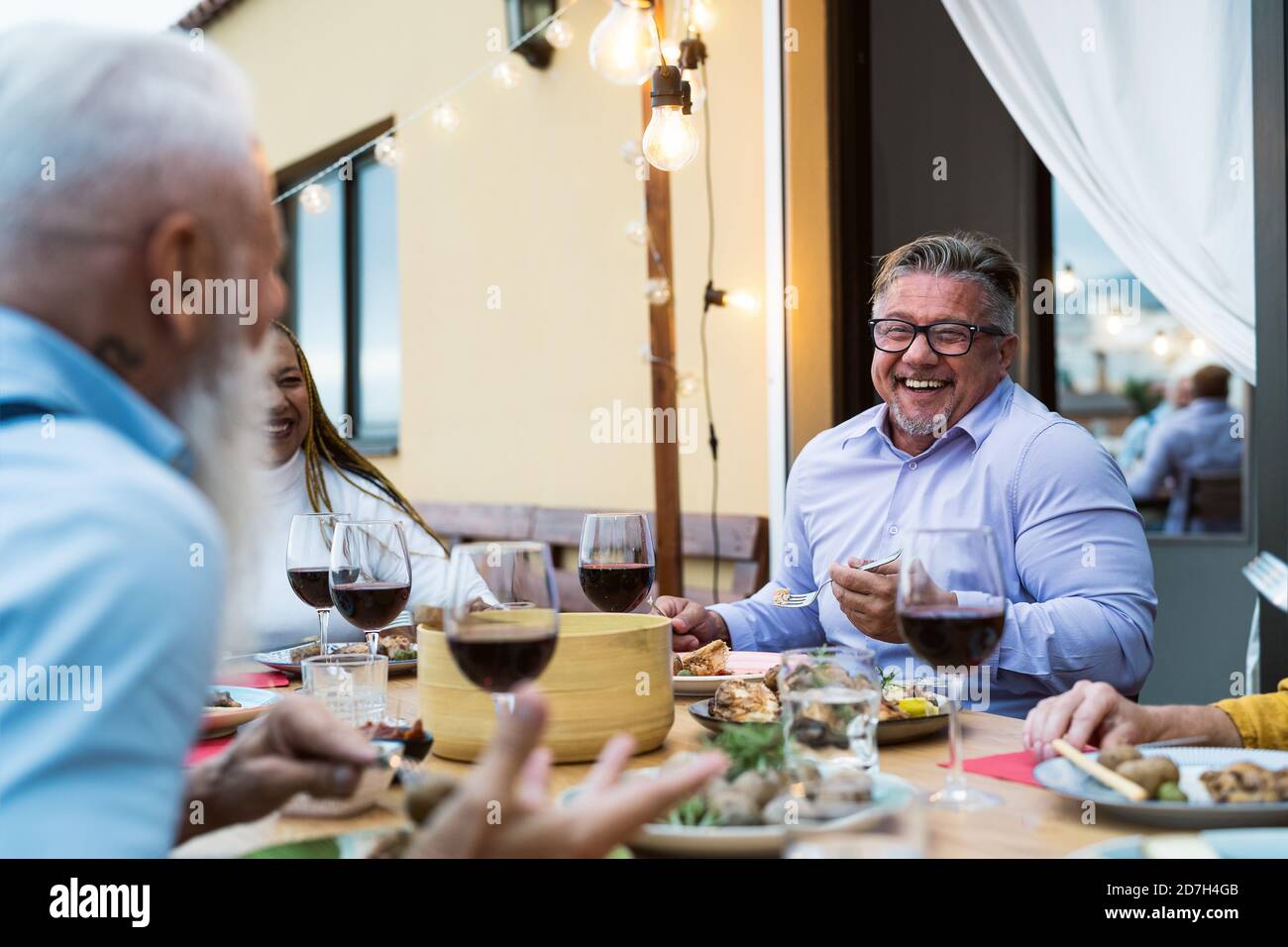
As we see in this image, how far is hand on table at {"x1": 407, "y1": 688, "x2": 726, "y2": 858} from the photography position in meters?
0.71

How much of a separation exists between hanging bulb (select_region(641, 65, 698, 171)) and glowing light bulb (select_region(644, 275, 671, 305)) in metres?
1.08

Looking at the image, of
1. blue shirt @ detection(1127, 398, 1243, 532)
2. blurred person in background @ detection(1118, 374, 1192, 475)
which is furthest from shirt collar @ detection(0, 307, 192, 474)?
blurred person in background @ detection(1118, 374, 1192, 475)

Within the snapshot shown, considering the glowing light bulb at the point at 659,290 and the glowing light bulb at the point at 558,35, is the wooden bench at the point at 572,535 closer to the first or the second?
the glowing light bulb at the point at 659,290

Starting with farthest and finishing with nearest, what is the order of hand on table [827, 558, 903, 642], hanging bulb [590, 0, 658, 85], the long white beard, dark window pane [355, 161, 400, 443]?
1. dark window pane [355, 161, 400, 443]
2. hanging bulb [590, 0, 658, 85]
3. hand on table [827, 558, 903, 642]
4. the long white beard

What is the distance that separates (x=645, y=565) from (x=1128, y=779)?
803mm

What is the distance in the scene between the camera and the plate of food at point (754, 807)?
0.88 metres

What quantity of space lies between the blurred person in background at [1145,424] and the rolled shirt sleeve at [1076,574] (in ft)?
12.4

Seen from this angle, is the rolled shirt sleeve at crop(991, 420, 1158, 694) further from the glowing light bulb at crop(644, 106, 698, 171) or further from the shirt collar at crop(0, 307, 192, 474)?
the shirt collar at crop(0, 307, 192, 474)

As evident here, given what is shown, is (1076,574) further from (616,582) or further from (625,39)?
(625,39)

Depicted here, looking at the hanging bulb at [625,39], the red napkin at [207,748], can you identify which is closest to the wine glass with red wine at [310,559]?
the red napkin at [207,748]

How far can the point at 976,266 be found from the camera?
2.42 meters

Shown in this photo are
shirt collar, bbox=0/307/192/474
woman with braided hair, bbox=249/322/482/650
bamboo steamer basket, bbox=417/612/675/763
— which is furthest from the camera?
woman with braided hair, bbox=249/322/482/650

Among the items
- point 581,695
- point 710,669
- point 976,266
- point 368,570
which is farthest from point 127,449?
point 976,266
